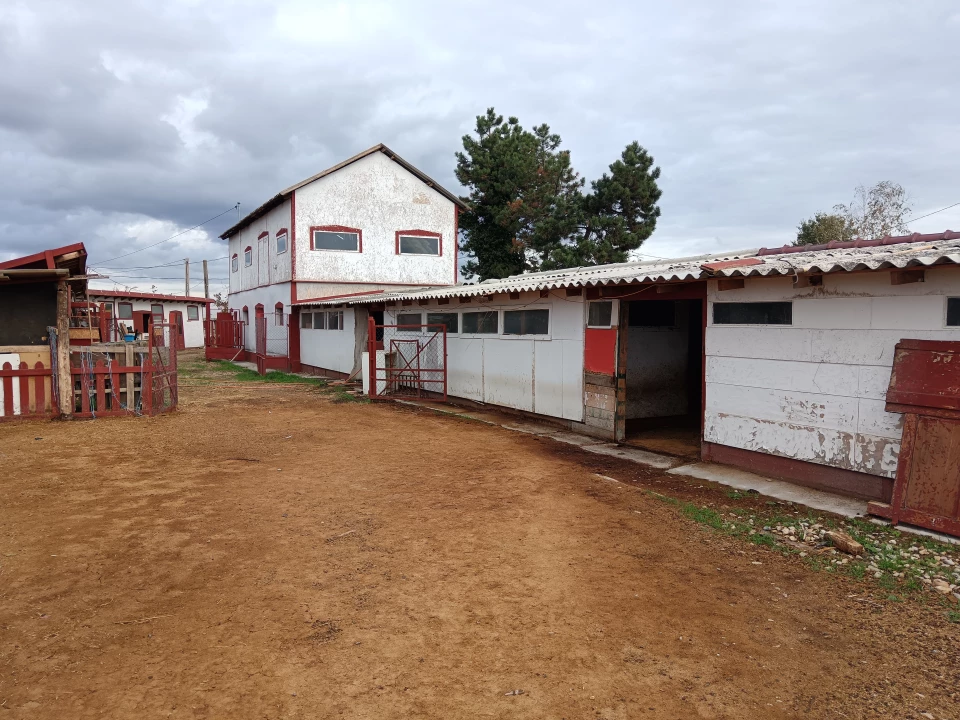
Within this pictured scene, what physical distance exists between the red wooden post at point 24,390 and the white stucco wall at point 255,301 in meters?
12.4

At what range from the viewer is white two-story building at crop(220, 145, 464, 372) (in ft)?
73.0

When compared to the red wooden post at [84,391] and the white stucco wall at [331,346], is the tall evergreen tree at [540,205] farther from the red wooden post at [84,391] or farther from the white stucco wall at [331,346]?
the red wooden post at [84,391]

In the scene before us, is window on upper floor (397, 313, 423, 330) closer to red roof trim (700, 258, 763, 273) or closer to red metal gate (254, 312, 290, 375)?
red metal gate (254, 312, 290, 375)

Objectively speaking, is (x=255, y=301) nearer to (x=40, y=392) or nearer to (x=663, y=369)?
(x=40, y=392)

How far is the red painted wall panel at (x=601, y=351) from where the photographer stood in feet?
32.6

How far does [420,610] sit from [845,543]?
3.86m

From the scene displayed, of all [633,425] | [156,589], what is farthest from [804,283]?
[156,589]

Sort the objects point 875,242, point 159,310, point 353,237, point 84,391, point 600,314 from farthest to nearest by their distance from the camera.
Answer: point 159,310 → point 353,237 → point 84,391 → point 600,314 → point 875,242

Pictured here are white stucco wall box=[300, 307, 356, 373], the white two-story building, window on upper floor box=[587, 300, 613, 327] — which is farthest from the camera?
the white two-story building

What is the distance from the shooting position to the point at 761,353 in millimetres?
7734

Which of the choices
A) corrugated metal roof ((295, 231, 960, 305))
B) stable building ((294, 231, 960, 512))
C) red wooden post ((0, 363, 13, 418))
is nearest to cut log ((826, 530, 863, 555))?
stable building ((294, 231, 960, 512))

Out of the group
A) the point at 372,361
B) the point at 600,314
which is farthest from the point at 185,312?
the point at 600,314

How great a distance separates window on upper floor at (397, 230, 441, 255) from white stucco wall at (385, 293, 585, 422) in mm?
9369

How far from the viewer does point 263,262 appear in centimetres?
2577
